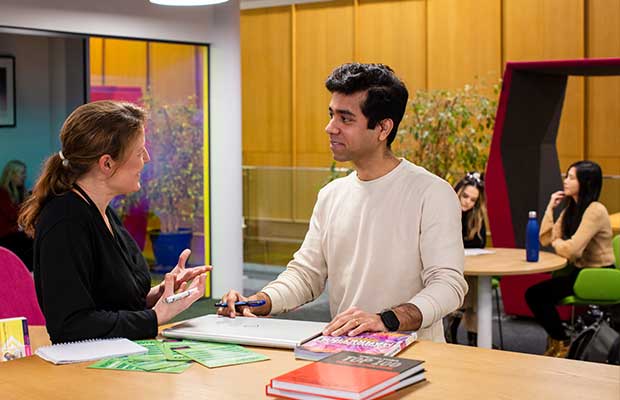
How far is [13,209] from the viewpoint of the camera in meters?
7.17

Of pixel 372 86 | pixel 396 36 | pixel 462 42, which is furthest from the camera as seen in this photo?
pixel 396 36

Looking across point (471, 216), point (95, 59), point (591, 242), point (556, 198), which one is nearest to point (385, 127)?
point (471, 216)

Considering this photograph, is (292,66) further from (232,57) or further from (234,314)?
(234,314)

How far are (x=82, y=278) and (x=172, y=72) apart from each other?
20.1ft

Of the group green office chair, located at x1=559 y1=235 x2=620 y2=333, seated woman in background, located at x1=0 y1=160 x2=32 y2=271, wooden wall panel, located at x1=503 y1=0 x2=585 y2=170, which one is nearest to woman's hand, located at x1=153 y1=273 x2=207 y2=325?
green office chair, located at x1=559 y1=235 x2=620 y2=333

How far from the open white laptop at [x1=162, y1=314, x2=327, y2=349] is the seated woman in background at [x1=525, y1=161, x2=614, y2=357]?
3.96m

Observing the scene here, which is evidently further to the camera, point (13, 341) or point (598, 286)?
point (598, 286)

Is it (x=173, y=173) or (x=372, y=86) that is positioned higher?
(x=372, y=86)

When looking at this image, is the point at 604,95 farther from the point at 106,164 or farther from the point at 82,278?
the point at 82,278

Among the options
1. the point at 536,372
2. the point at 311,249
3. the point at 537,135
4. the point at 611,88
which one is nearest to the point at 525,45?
the point at 611,88

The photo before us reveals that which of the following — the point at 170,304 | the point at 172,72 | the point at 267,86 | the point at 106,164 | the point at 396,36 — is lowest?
the point at 170,304

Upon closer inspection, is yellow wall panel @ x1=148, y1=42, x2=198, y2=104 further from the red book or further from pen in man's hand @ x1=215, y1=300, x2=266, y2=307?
the red book

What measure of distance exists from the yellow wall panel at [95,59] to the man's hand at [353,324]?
18.9 ft

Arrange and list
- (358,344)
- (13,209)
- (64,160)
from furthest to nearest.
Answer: (13,209) → (64,160) → (358,344)
